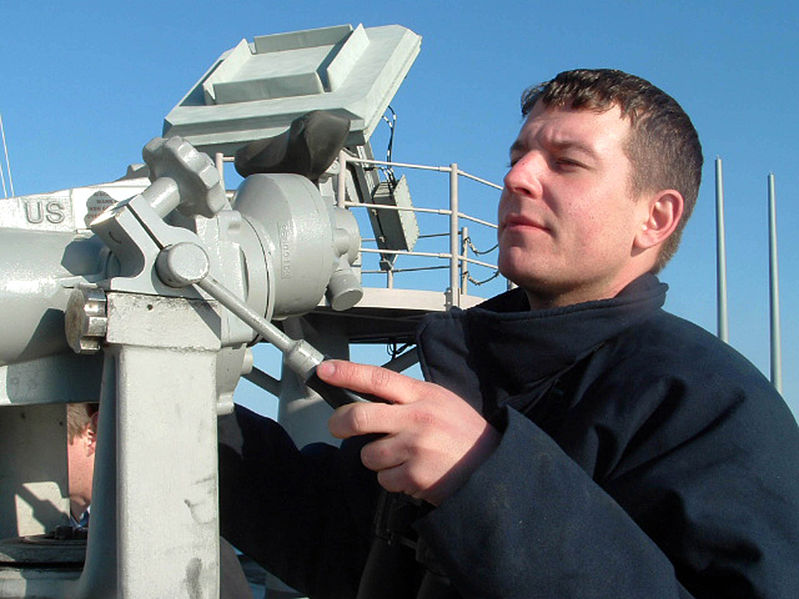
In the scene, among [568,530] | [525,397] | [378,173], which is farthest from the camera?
[378,173]

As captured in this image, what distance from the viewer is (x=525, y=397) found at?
4.02ft

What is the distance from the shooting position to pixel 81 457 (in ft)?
5.70

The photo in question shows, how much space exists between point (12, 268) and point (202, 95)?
655 centimetres

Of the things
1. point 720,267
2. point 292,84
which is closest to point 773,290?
point 720,267

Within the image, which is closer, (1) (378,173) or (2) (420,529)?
(2) (420,529)

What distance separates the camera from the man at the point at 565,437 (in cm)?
90

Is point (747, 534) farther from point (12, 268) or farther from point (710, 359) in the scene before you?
point (12, 268)

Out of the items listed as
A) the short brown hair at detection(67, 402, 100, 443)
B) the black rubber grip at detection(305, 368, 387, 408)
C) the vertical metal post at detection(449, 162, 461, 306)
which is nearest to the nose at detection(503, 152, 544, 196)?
the black rubber grip at detection(305, 368, 387, 408)

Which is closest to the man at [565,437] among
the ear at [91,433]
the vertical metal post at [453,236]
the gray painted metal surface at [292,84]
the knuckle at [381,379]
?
the knuckle at [381,379]

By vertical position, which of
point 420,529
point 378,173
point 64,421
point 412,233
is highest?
point 378,173

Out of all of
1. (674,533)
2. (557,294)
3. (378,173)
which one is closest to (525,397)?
(557,294)

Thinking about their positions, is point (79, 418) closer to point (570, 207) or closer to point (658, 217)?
point (570, 207)

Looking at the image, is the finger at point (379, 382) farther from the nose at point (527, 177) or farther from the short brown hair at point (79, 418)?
the short brown hair at point (79, 418)

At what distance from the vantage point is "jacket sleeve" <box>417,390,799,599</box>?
2.90ft
